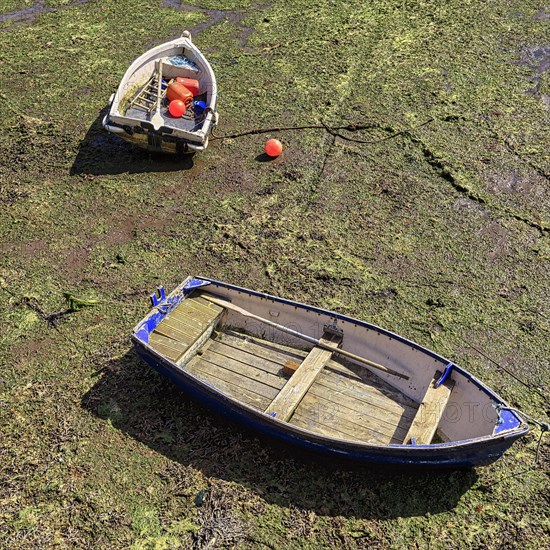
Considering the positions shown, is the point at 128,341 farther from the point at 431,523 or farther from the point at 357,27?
the point at 357,27

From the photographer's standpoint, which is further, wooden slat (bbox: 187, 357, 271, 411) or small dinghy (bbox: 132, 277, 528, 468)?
wooden slat (bbox: 187, 357, 271, 411)

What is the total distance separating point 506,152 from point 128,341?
8.03 m

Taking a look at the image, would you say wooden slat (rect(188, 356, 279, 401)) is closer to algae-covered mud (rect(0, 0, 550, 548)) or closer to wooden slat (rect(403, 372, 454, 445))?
algae-covered mud (rect(0, 0, 550, 548))

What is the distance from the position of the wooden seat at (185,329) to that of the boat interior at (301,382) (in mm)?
13

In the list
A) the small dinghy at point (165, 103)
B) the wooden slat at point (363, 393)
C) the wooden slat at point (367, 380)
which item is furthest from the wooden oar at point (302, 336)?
the small dinghy at point (165, 103)

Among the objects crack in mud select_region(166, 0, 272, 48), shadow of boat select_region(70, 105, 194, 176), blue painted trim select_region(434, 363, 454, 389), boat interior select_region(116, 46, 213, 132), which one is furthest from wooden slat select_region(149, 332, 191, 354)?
crack in mud select_region(166, 0, 272, 48)

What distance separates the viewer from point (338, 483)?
23.9 ft

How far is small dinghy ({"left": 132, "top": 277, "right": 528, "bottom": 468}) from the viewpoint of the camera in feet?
22.6

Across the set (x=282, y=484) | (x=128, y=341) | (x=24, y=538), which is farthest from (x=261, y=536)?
(x=128, y=341)

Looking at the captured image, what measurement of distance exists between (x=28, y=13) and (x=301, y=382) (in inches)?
612

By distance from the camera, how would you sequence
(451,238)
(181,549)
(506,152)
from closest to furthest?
(181,549), (451,238), (506,152)

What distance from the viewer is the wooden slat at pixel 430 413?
23.0 ft

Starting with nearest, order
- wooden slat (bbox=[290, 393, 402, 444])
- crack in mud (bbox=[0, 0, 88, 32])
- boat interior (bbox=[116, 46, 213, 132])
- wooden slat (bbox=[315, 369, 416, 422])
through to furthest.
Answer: wooden slat (bbox=[290, 393, 402, 444])
wooden slat (bbox=[315, 369, 416, 422])
boat interior (bbox=[116, 46, 213, 132])
crack in mud (bbox=[0, 0, 88, 32])

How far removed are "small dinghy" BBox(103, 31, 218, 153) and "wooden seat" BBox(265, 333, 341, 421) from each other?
5251mm
